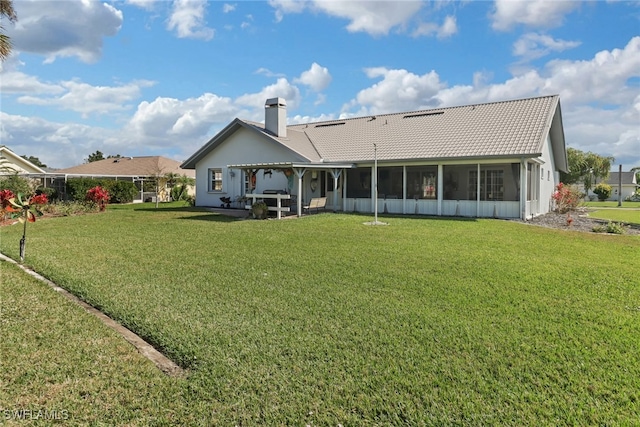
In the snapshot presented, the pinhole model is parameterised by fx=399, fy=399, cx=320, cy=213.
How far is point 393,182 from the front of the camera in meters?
19.2

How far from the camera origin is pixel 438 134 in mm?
19094

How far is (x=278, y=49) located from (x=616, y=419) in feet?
45.7

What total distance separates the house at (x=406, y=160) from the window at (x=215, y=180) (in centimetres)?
6

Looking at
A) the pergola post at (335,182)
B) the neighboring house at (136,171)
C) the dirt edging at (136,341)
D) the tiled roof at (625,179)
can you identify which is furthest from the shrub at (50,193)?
the tiled roof at (625,179)

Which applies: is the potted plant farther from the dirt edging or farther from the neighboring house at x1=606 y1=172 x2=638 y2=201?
the neighboring house at x1=606 y1=172 x2=638 y2=201

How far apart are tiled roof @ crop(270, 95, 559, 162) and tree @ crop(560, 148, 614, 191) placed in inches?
1146

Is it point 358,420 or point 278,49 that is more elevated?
point 278,49

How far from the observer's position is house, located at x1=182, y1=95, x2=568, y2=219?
54.2ft

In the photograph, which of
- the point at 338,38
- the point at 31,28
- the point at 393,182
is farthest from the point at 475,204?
the point at 31,28

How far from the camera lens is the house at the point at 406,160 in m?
16.5

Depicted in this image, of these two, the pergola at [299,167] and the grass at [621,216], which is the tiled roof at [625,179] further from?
the pergola at [299,167]

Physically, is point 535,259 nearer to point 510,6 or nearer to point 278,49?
point 510,6

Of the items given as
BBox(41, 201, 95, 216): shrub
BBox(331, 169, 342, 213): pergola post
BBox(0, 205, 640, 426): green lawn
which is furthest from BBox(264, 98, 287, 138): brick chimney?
BBox(0, 205, 640, 426): green lawn

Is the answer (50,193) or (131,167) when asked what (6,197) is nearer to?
(50,193)
